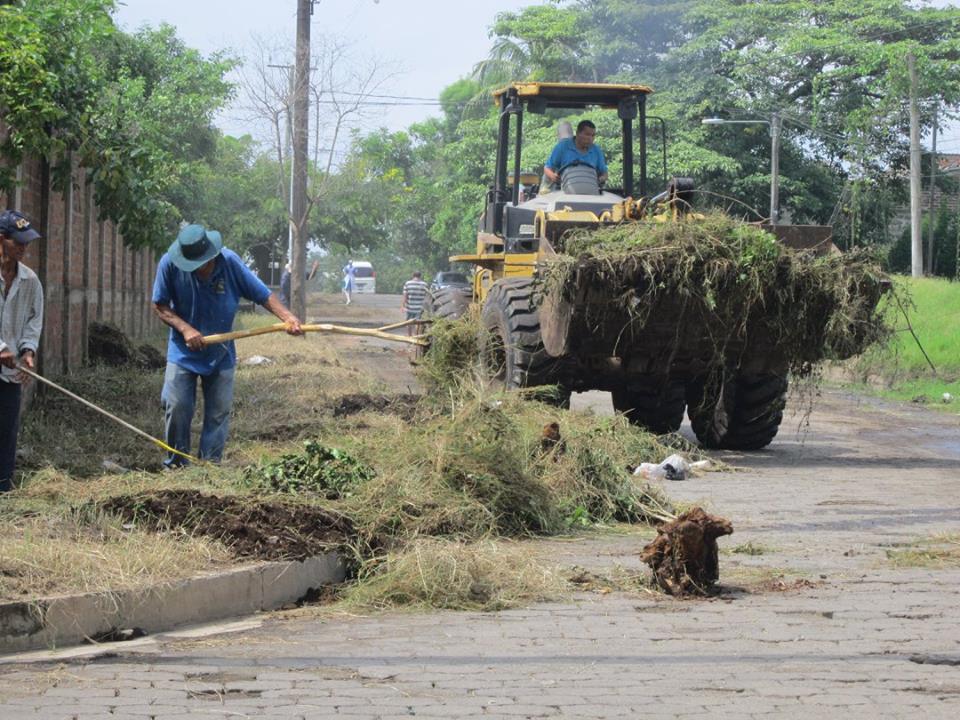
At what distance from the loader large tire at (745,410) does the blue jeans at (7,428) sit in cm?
664

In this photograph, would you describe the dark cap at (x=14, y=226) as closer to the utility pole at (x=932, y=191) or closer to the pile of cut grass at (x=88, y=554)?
Answer: the pile of cut grass at (x=88, y=554)

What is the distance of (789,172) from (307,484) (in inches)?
1398

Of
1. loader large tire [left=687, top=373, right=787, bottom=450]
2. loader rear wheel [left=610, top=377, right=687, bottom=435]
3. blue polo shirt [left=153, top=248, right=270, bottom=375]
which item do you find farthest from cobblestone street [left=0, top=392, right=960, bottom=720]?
loader rear wheel [left=610, top=377, right=687, bottom=435]

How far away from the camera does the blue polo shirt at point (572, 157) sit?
1441 cm

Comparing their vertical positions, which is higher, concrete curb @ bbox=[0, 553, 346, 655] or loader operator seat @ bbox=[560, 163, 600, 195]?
loader operator seat @ bbox=[560, 163, 600, 195]

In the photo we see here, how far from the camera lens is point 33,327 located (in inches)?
330

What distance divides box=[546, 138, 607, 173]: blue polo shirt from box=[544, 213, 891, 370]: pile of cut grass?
10.00ft

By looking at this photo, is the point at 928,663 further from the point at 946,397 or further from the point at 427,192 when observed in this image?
the point at 427,192

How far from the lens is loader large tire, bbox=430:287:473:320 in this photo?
15.1 meters

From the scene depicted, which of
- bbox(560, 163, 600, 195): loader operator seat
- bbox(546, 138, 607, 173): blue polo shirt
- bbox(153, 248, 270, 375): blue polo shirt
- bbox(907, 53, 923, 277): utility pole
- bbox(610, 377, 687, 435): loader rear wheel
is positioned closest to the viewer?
bbox(153, 248, 270, 375): blue polo shirt

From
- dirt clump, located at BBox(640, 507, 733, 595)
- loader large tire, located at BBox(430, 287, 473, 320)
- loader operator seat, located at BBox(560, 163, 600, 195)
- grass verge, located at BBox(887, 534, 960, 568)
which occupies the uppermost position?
loader operator seat, located at BBox(560, 163, 600, 195)

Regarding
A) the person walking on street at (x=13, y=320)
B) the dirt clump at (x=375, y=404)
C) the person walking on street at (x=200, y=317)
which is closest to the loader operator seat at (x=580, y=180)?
the dirt clump at (x=375, y=404)

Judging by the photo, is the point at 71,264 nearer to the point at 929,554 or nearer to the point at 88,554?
the point at 88,554

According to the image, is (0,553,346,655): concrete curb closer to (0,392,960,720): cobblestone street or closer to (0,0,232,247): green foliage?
(0,392,960,720): cobblestone street
